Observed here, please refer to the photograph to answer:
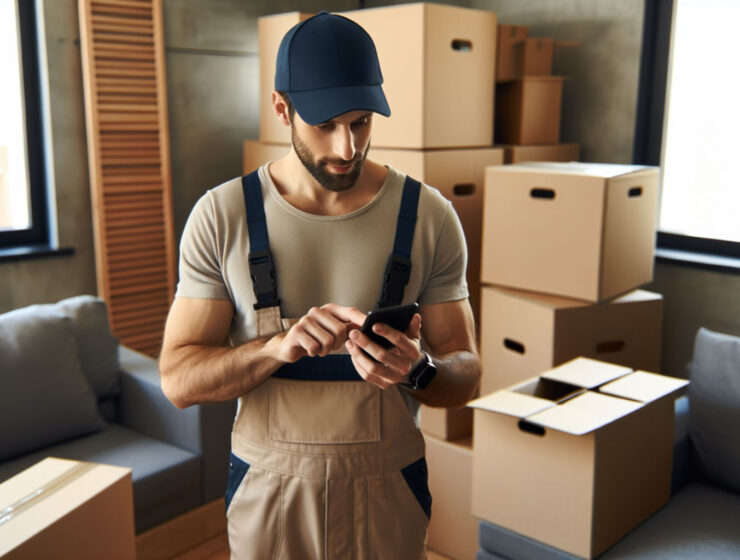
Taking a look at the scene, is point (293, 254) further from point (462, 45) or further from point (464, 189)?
point (462, 45)

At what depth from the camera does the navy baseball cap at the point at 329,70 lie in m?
1.28

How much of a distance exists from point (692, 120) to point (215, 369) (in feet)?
8.00

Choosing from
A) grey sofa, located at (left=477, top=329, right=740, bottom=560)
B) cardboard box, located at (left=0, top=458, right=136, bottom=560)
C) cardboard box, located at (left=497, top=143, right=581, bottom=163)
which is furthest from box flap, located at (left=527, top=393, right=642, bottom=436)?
cardboard box, located at (left=497, top=143, right=581, bottom=163)

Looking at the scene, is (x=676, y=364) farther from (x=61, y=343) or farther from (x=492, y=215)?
(x=61, y=343)

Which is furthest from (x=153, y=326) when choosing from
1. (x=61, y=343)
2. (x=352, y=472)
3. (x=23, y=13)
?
(x=352, y=472)

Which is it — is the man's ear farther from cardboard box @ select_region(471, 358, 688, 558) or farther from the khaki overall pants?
cardboard box @ select_region(471, 358, 688, 558)

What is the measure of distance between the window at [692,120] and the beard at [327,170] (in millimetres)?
2022

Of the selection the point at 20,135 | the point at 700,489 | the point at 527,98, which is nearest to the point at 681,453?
the point at 700,489

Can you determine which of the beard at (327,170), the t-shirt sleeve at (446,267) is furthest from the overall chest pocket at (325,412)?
the beard at (327,170)

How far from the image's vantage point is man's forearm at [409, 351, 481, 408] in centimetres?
136

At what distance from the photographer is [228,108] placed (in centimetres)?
374

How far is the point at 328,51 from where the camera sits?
4.24ft

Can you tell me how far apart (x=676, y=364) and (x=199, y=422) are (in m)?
1.84

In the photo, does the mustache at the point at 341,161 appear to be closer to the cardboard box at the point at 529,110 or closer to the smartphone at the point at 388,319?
the smartphone at the point at 388,319
